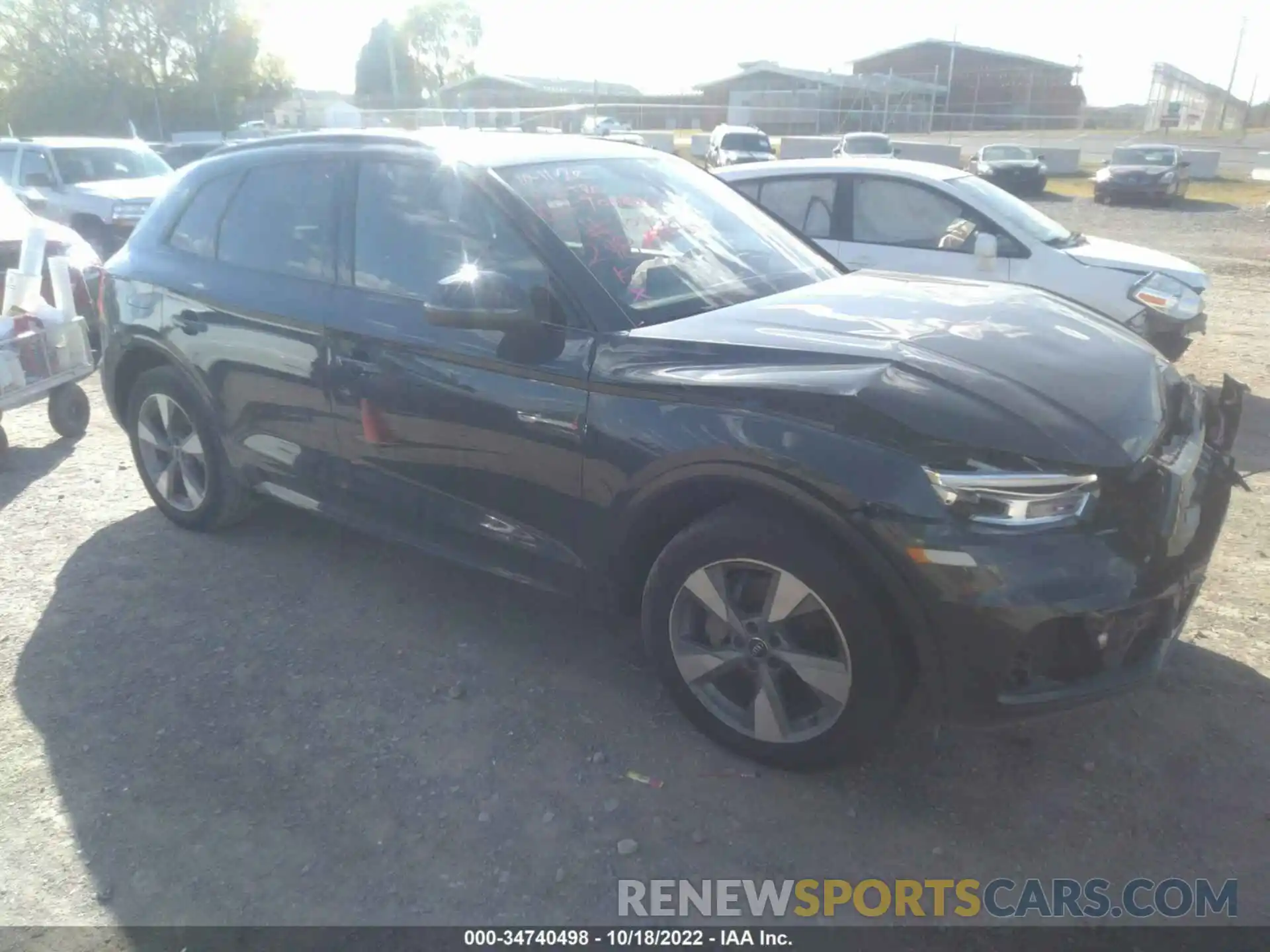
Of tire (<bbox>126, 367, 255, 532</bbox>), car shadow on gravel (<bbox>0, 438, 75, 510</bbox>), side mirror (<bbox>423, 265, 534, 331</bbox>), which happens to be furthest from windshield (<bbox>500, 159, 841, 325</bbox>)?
car shadow on gravel (<bbox>0, 438, 75, 510</bbox>)

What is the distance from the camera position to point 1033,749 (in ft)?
10.3

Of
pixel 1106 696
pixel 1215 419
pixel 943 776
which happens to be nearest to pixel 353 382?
pixel 943 776

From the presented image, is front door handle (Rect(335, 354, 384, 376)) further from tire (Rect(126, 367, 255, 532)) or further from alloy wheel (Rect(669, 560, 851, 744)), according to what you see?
alloy wheel (Rect(669, 560, 851, 744))

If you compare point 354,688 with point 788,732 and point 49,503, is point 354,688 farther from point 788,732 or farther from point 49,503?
point 49,503

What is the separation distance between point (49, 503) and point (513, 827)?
3840mm

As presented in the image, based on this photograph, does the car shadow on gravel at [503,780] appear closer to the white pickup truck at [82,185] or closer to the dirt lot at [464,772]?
the dirt lot at [464,772]

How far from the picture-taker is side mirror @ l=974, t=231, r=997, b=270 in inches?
268

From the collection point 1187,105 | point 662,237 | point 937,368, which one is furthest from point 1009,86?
point 937,368

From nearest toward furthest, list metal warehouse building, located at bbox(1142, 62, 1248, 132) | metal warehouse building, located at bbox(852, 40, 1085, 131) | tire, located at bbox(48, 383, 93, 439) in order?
tire, located at bbox(48, 383, 93, 439) < metal warehouse building, located at bbox(1142, 62, 1248, 132) < metal warehouse building, located at bbox(852, 40, 1085, 131)

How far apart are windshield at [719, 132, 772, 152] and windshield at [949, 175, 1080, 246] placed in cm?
2208

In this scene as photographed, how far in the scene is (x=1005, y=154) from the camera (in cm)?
2788

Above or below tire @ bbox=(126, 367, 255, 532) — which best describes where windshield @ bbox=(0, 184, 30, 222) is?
above

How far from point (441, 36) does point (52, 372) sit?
59477 mm

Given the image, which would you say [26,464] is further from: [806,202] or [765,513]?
[806,202]
